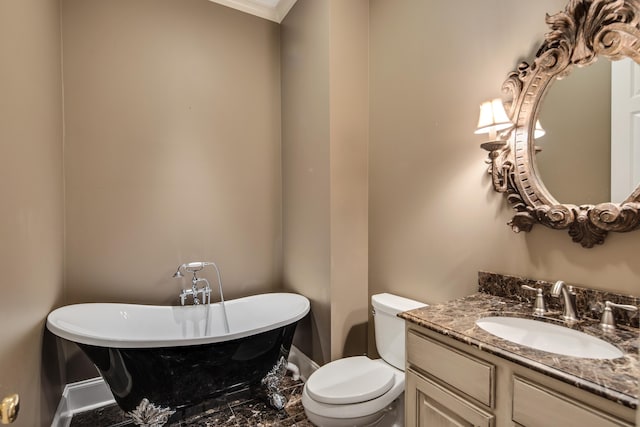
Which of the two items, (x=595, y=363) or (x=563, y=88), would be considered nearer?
(x=595, y=363)

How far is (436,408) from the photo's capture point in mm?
1194

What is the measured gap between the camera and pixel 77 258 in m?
2.19

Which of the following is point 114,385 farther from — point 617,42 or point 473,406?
point 617,42

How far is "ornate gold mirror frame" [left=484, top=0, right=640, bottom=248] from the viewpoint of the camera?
1.11 metres

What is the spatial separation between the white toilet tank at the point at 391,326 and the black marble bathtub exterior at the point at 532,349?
47 centimetres

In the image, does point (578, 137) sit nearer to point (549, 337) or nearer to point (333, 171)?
point (549, 337)

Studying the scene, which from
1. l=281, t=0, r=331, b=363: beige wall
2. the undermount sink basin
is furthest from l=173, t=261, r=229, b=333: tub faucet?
the undermount sink basin

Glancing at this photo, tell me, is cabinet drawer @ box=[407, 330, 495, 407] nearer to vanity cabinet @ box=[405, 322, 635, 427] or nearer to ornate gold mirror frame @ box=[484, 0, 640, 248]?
vanity cabinet @ box=[405, 322, 635, 427]

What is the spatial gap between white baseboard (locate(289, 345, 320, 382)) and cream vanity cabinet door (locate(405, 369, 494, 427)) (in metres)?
1.17

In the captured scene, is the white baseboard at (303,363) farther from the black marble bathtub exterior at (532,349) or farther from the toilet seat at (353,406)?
the black marble bathtub exterior at (532,349)

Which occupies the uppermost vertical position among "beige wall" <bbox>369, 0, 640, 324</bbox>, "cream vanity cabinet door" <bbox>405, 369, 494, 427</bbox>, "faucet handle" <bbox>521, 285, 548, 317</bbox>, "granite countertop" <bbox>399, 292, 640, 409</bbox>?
"beige wall" <bbox>369, 0, 640, 324</bbox>

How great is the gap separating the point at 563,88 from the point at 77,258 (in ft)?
9.79

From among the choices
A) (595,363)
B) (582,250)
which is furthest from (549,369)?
(582,250)

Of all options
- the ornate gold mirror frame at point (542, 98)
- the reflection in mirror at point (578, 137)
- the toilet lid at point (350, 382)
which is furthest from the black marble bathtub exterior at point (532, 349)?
the toilet lid at point (350, 382)
